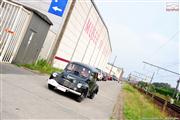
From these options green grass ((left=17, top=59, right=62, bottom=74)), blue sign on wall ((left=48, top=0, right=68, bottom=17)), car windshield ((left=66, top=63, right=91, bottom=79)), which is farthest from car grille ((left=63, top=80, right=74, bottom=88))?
blue sign on wall ((left=48, top=0, right=68, bottom=17))

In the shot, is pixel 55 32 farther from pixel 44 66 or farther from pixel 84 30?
pixel 84 30

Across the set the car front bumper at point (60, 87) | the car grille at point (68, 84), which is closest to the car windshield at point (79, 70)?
the car grille at point (68, 84)

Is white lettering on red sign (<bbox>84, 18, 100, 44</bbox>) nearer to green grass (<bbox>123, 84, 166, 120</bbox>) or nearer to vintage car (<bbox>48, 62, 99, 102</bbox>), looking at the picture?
green grass (<bbox>123, 84, 166, 120</bbox>)

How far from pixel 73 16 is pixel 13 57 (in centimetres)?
1313

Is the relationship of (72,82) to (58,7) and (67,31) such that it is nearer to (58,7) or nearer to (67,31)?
(58,7)

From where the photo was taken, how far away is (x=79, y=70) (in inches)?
645

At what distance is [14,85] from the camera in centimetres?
1231

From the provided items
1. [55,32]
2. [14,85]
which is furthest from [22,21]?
[55,32]

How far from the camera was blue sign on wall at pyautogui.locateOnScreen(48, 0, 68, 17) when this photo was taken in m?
27.0

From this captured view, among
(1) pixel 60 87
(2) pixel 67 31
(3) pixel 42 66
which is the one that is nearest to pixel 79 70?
(1) pixel 60 87

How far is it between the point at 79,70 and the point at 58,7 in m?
12.1

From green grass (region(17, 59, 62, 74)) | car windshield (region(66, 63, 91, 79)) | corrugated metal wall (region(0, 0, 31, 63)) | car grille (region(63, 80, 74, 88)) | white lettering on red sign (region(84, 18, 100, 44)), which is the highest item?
white lettering on red sign (region(84, 18, 100, 44))

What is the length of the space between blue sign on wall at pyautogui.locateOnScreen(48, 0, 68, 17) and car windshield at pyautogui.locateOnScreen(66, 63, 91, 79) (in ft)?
37.0

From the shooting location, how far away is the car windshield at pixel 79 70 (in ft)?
53.1
